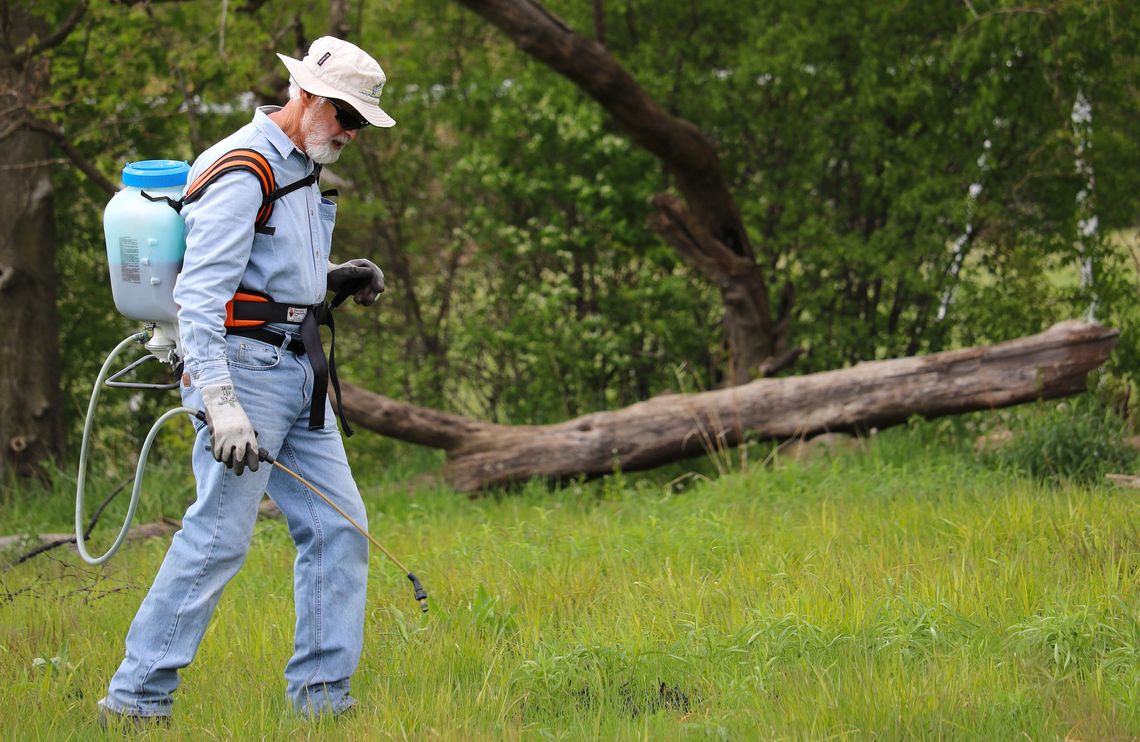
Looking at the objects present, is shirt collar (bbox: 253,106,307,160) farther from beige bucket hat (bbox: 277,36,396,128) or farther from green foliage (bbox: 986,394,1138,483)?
green foliage (bbox: 986,394,1138,483)

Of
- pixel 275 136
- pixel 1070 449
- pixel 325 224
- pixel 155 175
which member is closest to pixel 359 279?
pixel 325 224

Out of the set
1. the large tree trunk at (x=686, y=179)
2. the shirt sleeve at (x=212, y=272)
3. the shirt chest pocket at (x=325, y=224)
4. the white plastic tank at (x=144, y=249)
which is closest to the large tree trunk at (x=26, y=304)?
the large tree trunk at (x=686, y=179)

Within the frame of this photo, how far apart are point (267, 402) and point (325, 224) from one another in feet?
2.25

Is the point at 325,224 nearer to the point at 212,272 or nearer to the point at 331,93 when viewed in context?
the point at 331,93

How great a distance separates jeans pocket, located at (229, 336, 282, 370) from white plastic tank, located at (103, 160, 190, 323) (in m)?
0.24

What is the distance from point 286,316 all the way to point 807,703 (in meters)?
2.03

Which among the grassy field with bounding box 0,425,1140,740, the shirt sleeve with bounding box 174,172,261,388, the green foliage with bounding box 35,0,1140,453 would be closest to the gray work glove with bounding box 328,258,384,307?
the shirt sleeve with bounding box 174,172,261,388

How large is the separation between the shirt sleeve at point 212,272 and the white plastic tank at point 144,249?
0.13 meters

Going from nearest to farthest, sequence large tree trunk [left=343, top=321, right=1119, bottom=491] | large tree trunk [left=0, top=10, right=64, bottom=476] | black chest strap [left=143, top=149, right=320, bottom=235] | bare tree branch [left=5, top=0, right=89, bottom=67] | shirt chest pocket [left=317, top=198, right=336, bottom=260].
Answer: black chest strap [left=143, top=149, right=320, bottom=235], shirt chest pocket [left=317, top=198, right=336, bottom=260], large tree trunk [left=343, top=321, right=1119, bottom=491], bare tree branch [left=5, top=0, right=89, bottom=67], large tree trunk [left=0, top=10, right=64, bottom=476]

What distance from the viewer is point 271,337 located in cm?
378

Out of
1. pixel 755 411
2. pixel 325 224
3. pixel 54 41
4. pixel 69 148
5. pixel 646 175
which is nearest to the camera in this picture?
pixel 325 224

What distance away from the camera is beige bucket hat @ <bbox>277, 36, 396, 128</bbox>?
370 cm

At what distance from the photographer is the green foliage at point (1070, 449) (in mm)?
6833

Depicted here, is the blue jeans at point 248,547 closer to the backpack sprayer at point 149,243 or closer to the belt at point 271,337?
the belt at point 271,337
